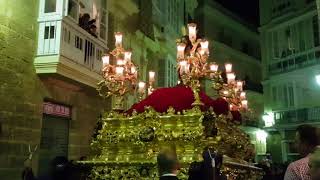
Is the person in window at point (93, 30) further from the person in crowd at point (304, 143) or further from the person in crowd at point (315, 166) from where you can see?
the person in crowd at point (315, 166)

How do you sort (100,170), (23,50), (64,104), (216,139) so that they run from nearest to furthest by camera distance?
(216,139) → (100,170) → (23,50) → (64,104)

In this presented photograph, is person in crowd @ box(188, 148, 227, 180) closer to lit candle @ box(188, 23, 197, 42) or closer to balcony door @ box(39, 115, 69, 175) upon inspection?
lit candle @ box(188, 23, 197, 42)

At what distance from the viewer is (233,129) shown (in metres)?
8.09

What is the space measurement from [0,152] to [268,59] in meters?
21.4

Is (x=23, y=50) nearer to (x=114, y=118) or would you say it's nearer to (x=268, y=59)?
(x=114, y=118)

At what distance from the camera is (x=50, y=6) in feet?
36.0

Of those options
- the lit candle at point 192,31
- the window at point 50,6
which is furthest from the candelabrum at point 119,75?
the window at point 50,6

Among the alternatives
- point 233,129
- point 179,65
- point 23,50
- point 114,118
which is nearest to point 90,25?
point 23,50

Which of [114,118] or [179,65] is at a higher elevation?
[179,65]

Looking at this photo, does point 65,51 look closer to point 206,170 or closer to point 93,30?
point 93,30

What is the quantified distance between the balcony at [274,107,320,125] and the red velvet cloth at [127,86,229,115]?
16633 millimetres

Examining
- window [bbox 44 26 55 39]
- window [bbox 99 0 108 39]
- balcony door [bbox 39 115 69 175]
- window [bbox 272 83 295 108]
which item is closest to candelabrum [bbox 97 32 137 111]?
window [bbox 44 26 55 39]

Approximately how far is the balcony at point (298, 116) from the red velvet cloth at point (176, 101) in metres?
16.6

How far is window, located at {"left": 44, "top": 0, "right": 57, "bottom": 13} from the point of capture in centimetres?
1083
